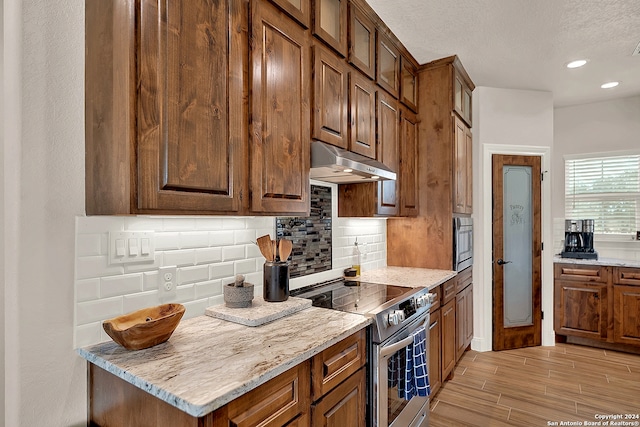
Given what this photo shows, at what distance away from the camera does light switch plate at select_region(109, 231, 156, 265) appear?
131 centimetres

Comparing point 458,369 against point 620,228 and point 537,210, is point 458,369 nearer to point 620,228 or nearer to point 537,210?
point 537,210

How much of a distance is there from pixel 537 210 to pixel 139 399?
4003 mm

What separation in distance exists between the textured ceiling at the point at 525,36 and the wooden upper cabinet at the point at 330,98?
0.65 meters

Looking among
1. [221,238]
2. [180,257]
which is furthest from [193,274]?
[221,238]

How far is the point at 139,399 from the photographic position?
1.05 metres

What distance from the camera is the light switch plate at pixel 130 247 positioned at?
4.30 ft

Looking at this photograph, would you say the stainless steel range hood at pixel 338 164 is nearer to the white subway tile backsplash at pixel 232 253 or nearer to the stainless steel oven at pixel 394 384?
the white subway tile backsplash at pixel 232 253

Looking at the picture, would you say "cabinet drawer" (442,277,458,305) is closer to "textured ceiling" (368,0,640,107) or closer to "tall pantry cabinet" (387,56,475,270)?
"tall pantry cabinet" (387,56,475,270)

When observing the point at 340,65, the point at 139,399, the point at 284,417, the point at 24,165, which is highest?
the point at 340,65

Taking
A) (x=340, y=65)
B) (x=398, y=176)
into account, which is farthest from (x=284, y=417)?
(x=398, y=176)

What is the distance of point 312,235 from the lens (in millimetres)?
2361

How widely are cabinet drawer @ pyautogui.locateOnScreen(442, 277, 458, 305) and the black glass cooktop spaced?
0.59m

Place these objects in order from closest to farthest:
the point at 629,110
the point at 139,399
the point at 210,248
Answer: the point at 139,399 < the point at 210,248 < the point at 629,110

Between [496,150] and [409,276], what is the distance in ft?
6.37
